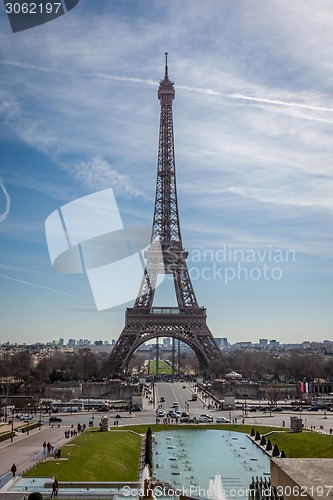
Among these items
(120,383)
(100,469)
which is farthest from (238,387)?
(100,469)

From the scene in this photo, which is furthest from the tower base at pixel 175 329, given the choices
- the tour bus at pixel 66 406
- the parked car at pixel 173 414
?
the parked car at pixel 173 414

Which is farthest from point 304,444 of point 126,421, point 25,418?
point 25,418

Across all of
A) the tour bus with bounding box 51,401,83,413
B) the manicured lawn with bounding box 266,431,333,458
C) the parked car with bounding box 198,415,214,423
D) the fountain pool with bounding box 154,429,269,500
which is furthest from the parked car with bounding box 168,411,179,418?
the manicured lawn with bounding box 266,431,333,458

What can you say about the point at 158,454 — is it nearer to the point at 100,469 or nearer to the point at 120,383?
the point at 100,469

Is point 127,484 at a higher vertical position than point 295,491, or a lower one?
lower

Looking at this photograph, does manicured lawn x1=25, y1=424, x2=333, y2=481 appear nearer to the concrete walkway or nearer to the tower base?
the concrete walkway

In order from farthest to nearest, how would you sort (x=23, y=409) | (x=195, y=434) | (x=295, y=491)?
(x=23, y=409)
(x=195, y=434)
(x=295, y=491)

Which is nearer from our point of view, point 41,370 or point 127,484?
point 127,484
